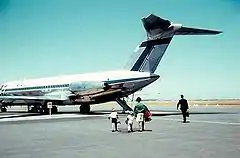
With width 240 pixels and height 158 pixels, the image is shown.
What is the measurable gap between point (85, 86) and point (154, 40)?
293 inches

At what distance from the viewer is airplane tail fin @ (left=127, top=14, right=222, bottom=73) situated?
28.4 m

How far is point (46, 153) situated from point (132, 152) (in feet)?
7.70

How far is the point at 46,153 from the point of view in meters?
9.91

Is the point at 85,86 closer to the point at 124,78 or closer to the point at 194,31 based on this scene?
the point at 124,78

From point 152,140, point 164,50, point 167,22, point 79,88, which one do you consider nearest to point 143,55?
point 164,50

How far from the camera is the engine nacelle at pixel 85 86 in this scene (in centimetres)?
3127

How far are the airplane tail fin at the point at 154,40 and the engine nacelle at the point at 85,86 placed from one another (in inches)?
122

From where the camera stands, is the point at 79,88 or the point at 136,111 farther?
the point at 79,88

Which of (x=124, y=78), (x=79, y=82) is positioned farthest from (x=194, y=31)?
(x=79, y=82)

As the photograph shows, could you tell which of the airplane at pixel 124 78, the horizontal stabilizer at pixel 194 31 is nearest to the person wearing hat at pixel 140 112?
the airplane at pixel 124 78

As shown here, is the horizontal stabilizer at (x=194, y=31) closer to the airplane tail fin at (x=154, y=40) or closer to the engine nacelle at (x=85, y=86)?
the airplane tail fin at (x=154, y=40)

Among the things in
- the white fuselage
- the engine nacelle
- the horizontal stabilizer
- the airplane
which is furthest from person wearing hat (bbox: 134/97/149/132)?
the engine nacelle

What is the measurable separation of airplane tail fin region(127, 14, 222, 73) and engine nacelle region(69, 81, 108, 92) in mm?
3088

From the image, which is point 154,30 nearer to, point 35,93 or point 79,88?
point 79,88
